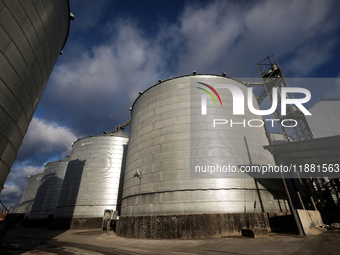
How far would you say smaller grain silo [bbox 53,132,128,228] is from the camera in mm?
26625

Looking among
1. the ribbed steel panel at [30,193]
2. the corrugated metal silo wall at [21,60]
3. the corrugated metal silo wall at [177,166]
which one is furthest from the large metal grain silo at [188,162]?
the ribbed steel panel at [30,193]

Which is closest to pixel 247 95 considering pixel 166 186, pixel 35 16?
pixel 166 186

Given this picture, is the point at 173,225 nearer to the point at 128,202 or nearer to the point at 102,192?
the point at 128,202

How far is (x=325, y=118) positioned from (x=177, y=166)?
1352 inches

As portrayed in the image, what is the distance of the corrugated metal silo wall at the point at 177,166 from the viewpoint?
44.6 ft

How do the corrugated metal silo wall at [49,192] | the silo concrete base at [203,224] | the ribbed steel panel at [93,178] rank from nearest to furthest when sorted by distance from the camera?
the silo concrete base at [203,224], the ribbed steel panel at [93,178], the corrugated metal silo wall at [49,192]

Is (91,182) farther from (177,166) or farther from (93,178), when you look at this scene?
(177,166)

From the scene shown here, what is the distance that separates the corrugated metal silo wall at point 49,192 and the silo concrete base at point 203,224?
35170 mm

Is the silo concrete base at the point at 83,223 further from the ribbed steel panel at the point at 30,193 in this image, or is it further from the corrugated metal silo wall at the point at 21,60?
the ribbed steel panel at the point at 30,193

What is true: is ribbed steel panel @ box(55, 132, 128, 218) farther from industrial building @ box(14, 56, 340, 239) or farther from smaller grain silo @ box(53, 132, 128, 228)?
industrial building @ box(14, 56, 340, 239)

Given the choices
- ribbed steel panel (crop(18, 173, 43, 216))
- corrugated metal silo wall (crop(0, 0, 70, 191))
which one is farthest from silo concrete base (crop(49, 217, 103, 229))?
ribbed steel panel (crop(18, 173, 43, 216))

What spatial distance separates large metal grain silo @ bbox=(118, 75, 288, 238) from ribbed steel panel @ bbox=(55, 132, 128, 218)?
1138cm

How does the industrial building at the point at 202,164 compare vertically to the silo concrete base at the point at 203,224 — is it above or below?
above

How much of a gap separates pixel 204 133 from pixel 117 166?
19305 millimetres
